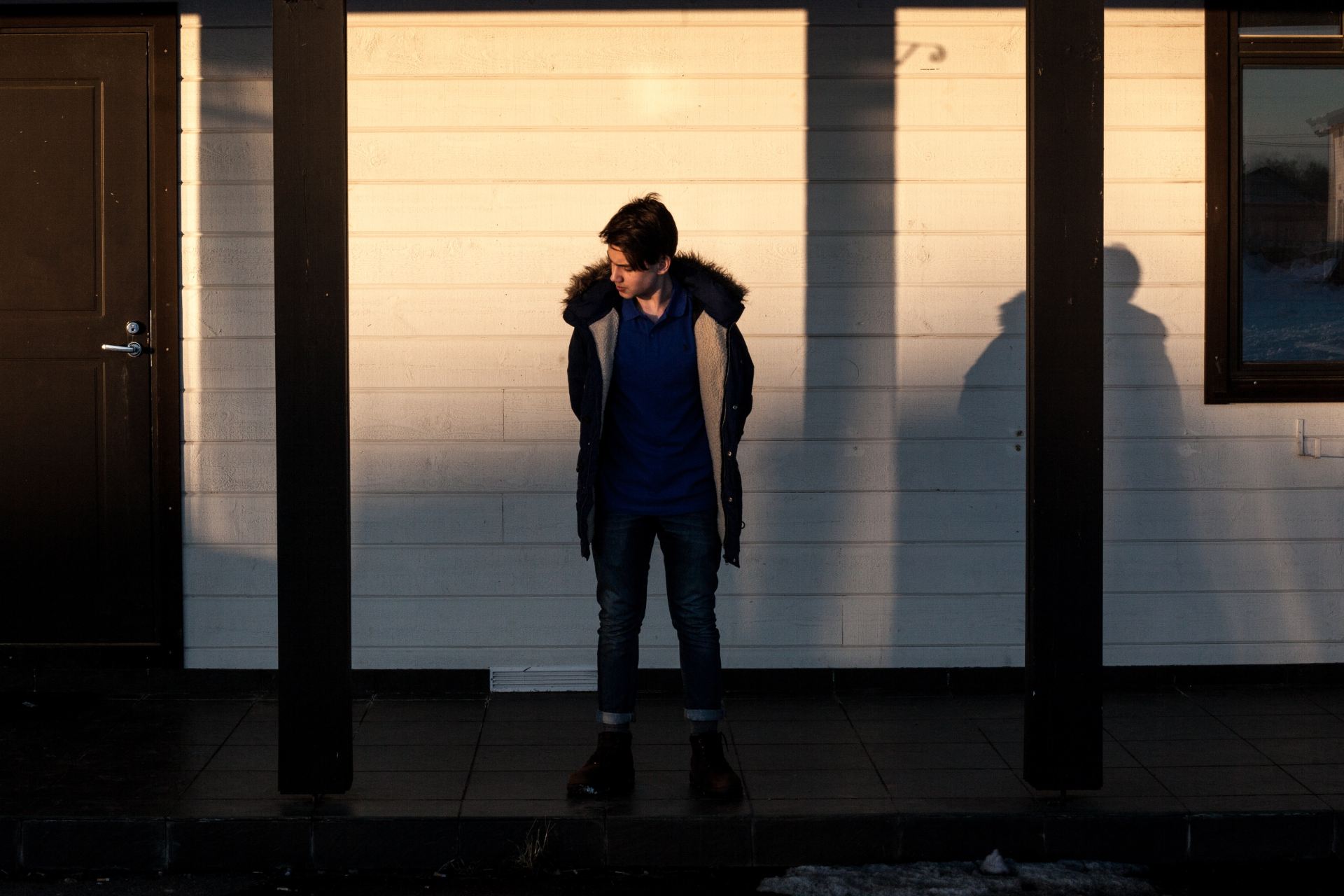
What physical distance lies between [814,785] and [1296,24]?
11.8 feet

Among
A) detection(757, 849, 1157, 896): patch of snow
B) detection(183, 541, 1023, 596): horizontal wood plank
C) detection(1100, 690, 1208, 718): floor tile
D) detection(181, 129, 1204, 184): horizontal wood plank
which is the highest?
detection(181, 129, 1204, 184): horizontal wood plank

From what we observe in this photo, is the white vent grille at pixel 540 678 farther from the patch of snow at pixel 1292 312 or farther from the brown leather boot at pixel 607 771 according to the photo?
the patch of snow at pixel 1292 312

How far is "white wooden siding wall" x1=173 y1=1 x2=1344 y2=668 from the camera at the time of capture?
6211 millimetres

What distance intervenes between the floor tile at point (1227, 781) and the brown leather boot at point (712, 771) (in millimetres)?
1363

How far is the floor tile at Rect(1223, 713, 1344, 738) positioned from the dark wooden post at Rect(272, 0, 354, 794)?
314 centimetres

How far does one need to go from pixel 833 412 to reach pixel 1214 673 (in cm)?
184

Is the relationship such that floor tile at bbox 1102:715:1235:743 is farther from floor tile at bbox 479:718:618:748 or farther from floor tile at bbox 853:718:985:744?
floor tile at bbox 479:718:618:748

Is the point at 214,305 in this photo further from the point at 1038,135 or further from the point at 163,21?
the point at 1038,135

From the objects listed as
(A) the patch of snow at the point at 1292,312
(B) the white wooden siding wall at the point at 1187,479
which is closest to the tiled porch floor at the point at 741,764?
→ (B) the white wooden siding wall at the point at 1187,479

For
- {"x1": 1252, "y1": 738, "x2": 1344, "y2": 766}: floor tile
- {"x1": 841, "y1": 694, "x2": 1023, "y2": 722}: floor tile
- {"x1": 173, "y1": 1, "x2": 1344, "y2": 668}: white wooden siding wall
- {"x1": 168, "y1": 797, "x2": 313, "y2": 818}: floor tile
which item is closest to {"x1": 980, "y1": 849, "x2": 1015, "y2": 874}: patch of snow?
{"x1": 1252, "y1": 738, "x2": 1344, "y2": 766}: floor tile

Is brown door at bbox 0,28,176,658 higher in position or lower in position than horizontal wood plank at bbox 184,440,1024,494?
higher

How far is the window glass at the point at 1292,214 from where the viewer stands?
636 cm

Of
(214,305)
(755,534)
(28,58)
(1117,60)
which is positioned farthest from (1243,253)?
(28,58)

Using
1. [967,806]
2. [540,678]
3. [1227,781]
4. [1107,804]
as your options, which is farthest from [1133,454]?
[540,678]
